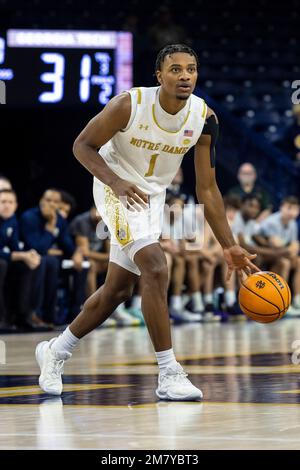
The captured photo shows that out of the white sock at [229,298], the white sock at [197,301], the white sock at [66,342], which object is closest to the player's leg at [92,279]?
the white sock at [197,301]

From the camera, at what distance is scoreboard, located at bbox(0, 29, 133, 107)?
17.0 m

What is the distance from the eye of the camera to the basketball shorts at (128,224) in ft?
22.4

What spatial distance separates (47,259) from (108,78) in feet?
12.0

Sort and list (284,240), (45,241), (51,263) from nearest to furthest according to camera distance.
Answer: (45,241) < (51,263) < (284,240)

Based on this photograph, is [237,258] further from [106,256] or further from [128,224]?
[106,256]

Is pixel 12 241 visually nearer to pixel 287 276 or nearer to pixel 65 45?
pixel 65 45

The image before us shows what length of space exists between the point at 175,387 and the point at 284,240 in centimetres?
1252

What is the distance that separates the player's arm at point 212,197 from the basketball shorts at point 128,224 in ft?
0.96

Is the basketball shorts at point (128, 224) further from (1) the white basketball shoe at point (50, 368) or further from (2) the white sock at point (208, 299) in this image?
(2) the white sock at point (208, 299)

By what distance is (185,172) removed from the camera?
70.0 feet

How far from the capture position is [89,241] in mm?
16141

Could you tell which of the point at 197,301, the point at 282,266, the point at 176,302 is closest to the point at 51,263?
the point at 176,302

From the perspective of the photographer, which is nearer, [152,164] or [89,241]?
[152,164]

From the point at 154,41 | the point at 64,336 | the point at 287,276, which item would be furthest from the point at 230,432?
the point at 154,41
